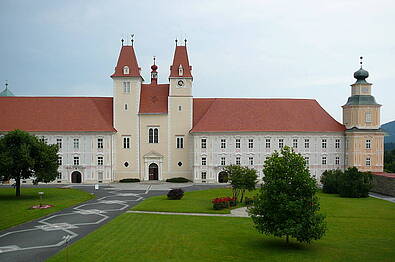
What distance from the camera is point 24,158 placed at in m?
42.2

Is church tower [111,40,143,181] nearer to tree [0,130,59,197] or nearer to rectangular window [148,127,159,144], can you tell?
rectangular window [148,127,159,144]

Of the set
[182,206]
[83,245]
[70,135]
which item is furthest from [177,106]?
[83,245]

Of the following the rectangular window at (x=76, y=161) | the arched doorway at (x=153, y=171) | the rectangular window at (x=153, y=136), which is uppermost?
the rectangular window at (x=153, y=136)

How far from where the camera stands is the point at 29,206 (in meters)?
37.3

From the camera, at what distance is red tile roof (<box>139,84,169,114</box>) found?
62.7 m

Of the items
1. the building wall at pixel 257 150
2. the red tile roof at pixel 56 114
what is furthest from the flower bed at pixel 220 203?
the red tile roof at pixel 56 114

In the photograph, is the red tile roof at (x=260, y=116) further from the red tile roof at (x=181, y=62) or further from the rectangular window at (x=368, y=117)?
the red tile roof at (x=181, y=62)

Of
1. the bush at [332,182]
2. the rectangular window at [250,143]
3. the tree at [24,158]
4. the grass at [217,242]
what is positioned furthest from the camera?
the rectangular window at [250,143]

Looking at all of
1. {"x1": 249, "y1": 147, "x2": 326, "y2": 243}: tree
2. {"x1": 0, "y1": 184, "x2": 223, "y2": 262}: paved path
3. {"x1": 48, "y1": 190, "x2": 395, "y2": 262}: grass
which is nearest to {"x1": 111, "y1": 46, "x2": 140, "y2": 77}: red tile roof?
{"x1": 0, "y1": 184, "x2": 223, "y2": 262}: paved path

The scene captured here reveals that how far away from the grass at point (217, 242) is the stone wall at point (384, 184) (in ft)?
53.7

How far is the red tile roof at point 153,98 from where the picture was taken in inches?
2469

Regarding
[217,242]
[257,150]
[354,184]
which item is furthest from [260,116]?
[217,242]

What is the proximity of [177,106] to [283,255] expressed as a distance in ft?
140

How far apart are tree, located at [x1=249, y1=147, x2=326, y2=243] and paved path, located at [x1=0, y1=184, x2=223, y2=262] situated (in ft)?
36.1
